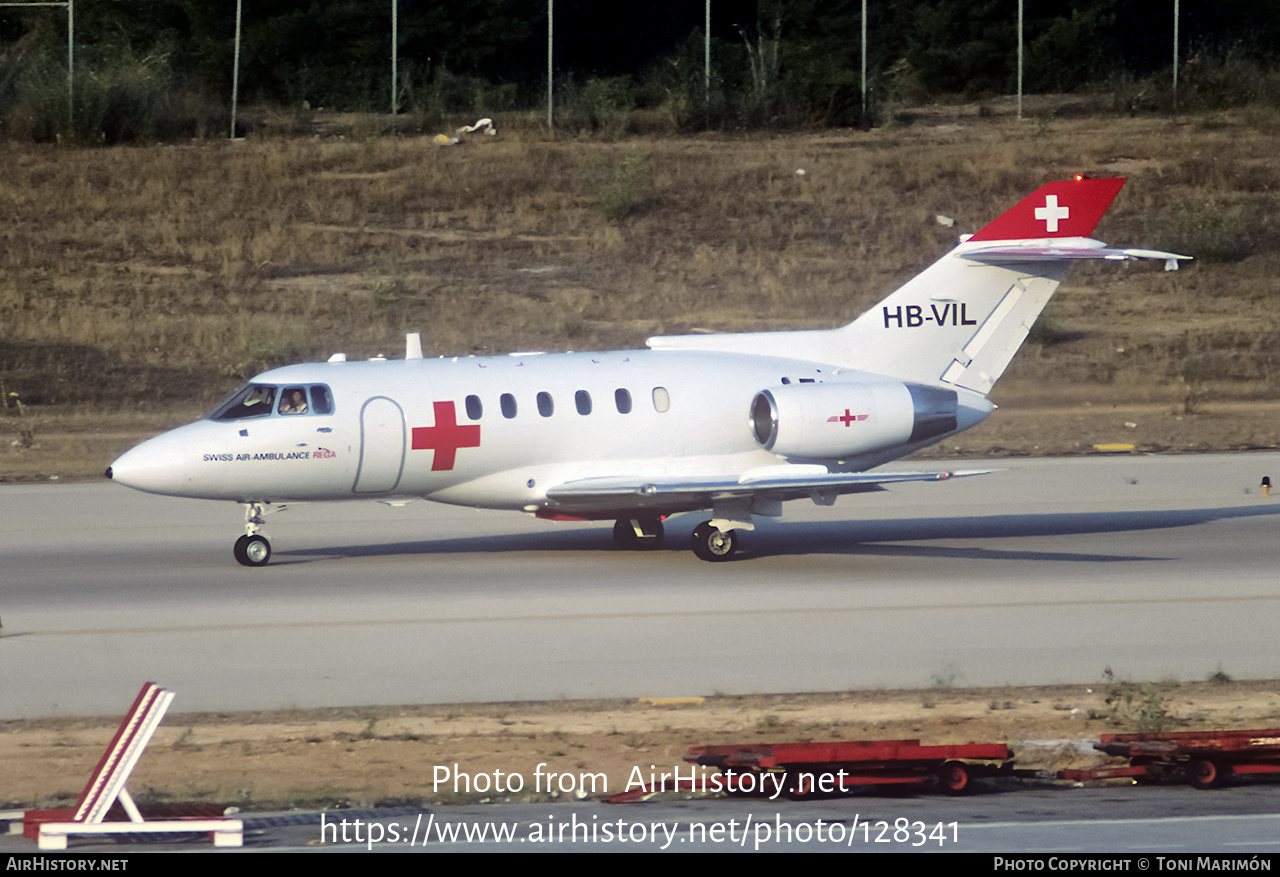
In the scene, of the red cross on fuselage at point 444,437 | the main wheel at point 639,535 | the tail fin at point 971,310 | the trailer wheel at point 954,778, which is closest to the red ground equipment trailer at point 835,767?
the trailer wheel at point 954,778

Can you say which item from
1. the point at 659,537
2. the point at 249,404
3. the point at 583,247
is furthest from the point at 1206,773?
the point at 583,247

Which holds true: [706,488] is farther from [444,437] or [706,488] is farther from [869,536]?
[869,536]

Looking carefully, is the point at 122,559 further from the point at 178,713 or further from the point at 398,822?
the point at 398,822

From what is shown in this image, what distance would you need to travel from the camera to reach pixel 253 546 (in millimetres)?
20344

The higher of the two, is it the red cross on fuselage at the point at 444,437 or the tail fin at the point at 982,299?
the tail fin at the point at 982,299

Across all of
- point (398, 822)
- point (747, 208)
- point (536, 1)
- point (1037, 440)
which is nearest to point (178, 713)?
point (398, 822)

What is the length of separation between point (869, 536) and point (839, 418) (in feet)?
9.40

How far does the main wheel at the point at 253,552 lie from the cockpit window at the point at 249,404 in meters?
1.62

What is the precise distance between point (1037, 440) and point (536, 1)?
2633 centimetres

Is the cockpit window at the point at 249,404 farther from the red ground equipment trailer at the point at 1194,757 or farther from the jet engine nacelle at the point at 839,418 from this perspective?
the red ground equipment trailer at the point at 1194,757

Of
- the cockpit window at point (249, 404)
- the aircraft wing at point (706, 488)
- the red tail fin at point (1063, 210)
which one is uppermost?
the red tail fin at point (1063, 210)

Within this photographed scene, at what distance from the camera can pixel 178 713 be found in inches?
538

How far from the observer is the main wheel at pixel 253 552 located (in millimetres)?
20344

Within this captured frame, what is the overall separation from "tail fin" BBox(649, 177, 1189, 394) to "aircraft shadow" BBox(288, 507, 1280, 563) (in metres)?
2.23
